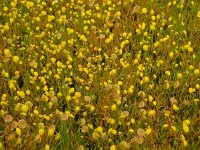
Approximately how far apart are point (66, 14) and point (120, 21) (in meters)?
0.66

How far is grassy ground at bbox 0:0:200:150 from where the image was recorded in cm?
313

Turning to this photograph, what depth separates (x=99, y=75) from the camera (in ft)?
12.0

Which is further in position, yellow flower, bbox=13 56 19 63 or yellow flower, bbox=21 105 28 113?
yellow flower, bbox=13 56 19 63

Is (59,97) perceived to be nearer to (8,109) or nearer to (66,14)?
(8,109)

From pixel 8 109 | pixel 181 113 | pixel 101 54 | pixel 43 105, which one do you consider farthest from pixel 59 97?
pixel 181 113

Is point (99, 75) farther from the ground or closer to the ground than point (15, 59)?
closer to the ground

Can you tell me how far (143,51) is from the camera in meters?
4.15

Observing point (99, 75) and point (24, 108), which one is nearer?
point (24, 108)

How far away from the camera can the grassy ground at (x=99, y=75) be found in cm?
313

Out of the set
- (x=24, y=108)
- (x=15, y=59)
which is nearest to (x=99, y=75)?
(x=15, y=59)

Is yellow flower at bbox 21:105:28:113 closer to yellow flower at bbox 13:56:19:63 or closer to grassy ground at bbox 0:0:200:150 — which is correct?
grassy ground at bbox 0:0:200:150

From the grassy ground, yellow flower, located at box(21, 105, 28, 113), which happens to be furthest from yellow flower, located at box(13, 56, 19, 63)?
yellow flower, located at box(21, 105, 28, 113)

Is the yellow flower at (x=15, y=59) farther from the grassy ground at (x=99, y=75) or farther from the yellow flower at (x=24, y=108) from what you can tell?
the yellow flower at (x=24, y=108)

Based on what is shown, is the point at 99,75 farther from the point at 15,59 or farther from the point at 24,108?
the point at 24,108
